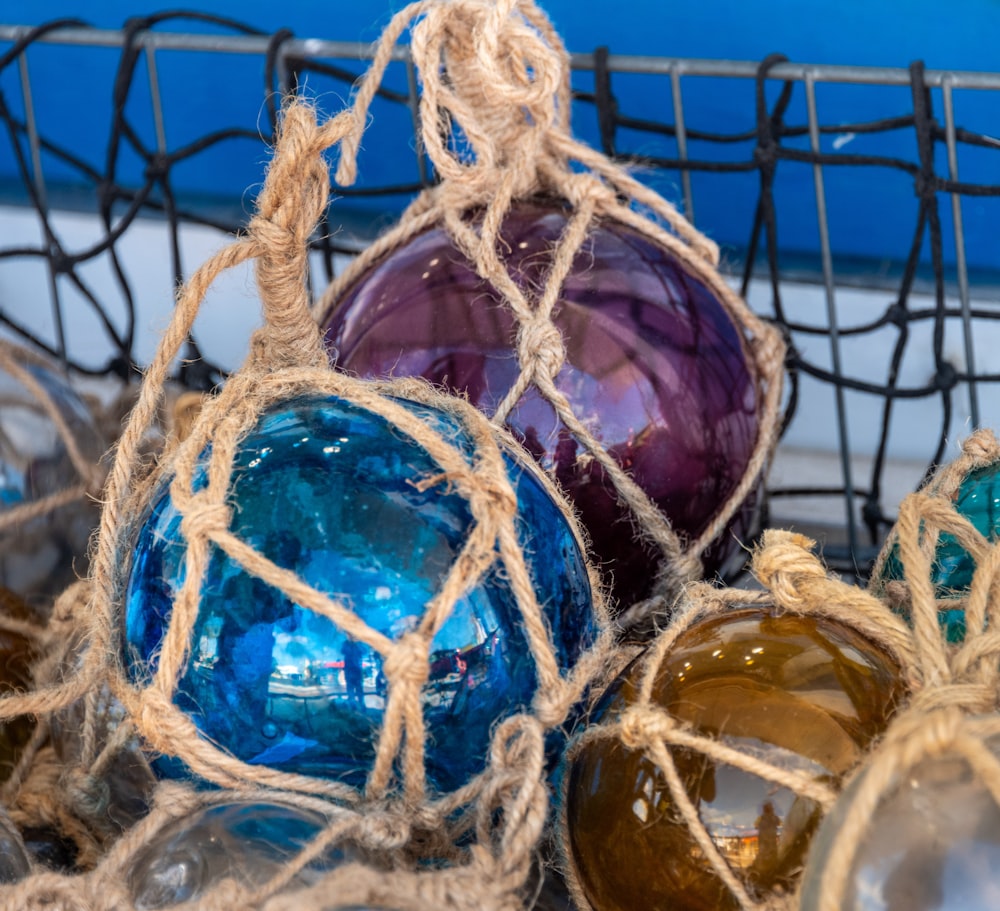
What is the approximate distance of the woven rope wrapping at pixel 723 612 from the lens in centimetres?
33

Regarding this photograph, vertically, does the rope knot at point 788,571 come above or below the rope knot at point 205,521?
below

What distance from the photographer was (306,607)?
1.15ft

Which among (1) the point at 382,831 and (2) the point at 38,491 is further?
(2) the point at 38,491

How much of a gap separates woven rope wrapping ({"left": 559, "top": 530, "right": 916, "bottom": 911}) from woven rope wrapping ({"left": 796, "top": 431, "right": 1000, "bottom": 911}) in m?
0.01

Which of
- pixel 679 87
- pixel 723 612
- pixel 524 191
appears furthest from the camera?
pixel 679 87

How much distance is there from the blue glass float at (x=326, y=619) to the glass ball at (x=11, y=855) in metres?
0.05

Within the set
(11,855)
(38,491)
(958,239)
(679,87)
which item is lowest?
(11,855)

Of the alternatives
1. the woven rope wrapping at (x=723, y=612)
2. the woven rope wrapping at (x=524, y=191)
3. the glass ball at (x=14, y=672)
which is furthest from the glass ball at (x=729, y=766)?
the glass ball at (x=14, y=672)

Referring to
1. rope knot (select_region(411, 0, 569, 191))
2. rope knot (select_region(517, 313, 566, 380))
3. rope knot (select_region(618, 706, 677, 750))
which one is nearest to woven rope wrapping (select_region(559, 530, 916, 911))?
rope knot (select_region(618, 706, 677, 750))

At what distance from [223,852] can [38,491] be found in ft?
0.86

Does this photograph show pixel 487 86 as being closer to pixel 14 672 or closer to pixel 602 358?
pixel 602 358

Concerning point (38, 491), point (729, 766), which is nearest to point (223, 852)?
point (729, 766)

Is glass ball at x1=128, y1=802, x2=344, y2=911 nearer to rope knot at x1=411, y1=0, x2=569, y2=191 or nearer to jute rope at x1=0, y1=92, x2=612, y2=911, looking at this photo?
jute rope at x1=0, y1=92, x2=612, y2=911

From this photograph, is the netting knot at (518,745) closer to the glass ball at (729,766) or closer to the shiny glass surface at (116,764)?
the glass ball at (729,766)
